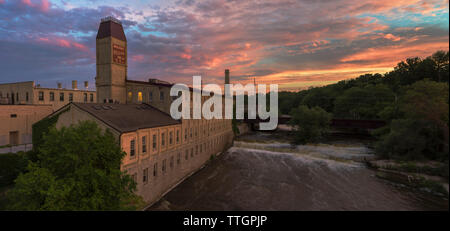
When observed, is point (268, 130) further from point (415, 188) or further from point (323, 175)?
point (415, 188)

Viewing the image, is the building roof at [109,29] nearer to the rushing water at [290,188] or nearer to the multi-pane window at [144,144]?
the multi-pane window at [144,144]

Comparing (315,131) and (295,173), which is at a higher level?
(315,131)

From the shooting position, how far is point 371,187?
26.2 metres

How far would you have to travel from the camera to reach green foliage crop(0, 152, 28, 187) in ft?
68.3

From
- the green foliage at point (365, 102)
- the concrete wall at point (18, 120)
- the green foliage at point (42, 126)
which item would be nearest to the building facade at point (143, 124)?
the green foliage at point (42, 126)

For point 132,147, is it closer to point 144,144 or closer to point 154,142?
point 144,144

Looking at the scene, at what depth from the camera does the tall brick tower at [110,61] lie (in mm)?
32750

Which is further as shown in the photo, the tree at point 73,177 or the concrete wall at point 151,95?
the concrete wall at point 151,95

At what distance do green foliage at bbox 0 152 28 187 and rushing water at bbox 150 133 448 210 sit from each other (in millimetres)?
15069

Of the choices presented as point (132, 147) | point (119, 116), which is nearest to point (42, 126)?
point (119, 116)

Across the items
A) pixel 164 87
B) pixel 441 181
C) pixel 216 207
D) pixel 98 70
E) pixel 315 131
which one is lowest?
pixel 216 207

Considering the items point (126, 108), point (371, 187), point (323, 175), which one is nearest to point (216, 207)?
point (126, 108)

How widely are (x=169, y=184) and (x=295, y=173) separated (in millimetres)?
19960

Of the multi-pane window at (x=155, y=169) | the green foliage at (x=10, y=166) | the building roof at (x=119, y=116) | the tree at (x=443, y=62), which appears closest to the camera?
the tree at (x=443, y=62)
